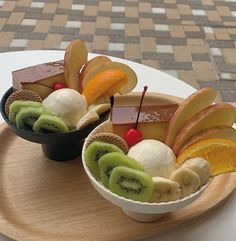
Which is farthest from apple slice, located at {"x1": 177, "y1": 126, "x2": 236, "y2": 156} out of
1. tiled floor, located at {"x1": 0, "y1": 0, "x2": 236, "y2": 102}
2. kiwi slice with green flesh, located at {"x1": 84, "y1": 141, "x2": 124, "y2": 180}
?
tiled floor, located at {"x1": 0, "y1": 0, "x2": 236, "y2": 102}

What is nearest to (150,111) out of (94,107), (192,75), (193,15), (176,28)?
(94,107)

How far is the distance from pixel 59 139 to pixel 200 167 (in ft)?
0.67

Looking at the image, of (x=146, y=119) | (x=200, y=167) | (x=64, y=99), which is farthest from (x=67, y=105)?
(x=200, y=167)

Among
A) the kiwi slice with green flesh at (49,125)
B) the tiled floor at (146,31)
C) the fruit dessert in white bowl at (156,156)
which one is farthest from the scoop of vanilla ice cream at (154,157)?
the tiled floor at (146,31)

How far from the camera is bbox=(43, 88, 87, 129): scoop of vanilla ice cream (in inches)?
26.1

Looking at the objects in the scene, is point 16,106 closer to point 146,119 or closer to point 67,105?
point 67,105

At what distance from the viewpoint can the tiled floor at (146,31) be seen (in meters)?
1.72

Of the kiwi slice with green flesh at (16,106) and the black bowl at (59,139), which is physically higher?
the kiwi slice with green flesh at (16,106)

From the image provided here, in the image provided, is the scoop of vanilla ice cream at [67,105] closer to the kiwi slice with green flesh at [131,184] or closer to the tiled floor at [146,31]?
the kiwi slice with green flesh at [131,184]

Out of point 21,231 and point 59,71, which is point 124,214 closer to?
point 21,231

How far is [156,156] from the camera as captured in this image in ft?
1.91

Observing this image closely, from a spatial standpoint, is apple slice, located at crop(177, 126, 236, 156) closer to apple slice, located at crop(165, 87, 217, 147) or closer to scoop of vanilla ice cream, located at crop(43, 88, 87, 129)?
apple slice, located at crop(165, 87, 217, 147)

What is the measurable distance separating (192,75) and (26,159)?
3.41 ft

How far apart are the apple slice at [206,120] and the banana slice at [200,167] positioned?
6 cm
